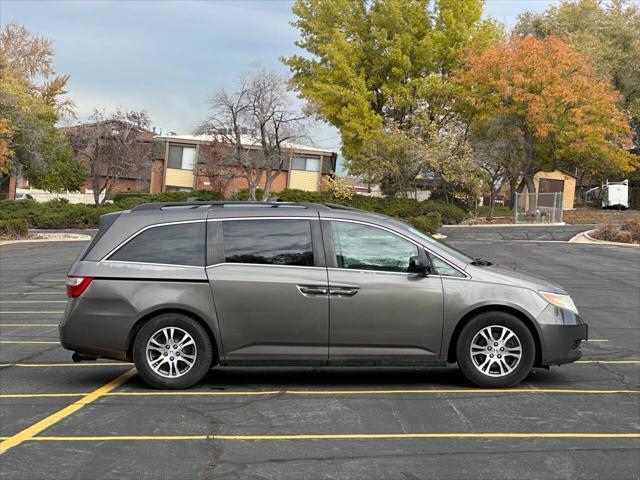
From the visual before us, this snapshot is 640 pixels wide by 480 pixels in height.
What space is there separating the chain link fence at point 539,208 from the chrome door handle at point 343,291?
35837 millimetres

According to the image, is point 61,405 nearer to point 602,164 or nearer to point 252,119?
point 252,119

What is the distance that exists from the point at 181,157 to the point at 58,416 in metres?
54.5

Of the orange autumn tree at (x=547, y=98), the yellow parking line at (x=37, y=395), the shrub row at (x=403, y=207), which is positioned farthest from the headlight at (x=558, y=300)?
the orange autumn tree at (x=547, y=98)

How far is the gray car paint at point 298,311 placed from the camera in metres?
7.03

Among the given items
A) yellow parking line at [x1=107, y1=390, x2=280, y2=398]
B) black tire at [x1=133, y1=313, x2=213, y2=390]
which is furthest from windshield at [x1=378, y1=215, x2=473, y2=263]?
black tire at [x1=133, y1=313, x2=213, y2=390]

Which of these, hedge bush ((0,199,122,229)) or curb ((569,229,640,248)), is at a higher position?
curb ((569,229,640,248))

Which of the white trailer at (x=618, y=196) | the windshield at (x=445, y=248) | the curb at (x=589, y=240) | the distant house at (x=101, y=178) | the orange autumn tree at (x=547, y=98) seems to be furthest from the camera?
the distant house at (x=101, y=178)

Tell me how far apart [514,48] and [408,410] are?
4177cm

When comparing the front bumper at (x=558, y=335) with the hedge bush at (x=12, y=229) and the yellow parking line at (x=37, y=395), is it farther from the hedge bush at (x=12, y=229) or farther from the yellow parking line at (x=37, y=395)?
the hedge bush at (x=12, y=229)

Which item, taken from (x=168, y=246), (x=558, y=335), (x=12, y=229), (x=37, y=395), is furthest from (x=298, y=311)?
(x=12, y=229)

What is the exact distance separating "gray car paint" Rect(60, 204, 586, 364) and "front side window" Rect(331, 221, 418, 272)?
0.38 feet

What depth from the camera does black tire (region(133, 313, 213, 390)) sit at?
705cm

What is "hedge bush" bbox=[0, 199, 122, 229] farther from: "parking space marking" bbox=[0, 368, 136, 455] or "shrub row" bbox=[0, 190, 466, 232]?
"parking space marking" bbox=[0, 368, 136, 455]

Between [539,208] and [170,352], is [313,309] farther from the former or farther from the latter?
[539,208]
